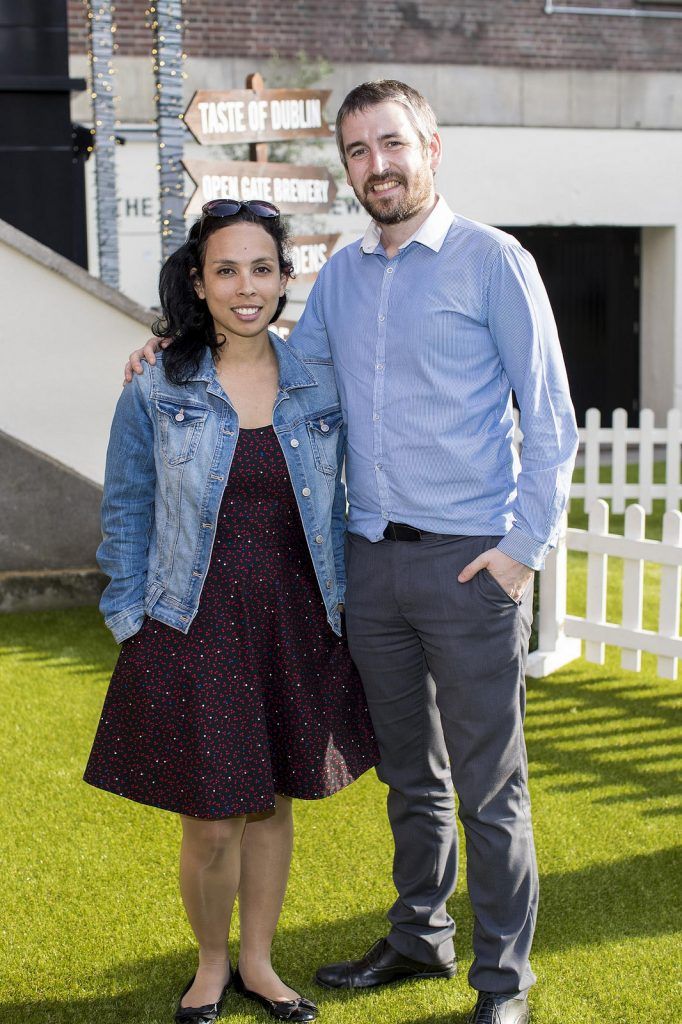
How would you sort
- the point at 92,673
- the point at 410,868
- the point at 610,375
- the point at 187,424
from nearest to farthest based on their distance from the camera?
1. the point at 187,424
2. the point at 410,868
3. the point at 92,673
4. the point at 610,375

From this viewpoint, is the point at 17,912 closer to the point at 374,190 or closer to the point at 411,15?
the point at 374,190

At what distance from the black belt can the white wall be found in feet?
15.3

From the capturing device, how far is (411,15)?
14.2 m

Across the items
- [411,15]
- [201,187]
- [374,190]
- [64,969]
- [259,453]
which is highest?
[411,15]

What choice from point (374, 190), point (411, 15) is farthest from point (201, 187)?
point (411, 15)

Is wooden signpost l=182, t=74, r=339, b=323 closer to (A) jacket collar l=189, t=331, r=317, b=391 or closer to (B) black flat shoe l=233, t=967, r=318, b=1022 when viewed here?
(A) jacket collar l=189, t=331, r=317, b=391

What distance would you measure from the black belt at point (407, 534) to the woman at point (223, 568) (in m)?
0.16

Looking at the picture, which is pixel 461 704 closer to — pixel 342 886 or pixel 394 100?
pixel 342 886

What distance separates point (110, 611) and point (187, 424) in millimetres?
511

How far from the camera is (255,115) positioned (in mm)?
7727

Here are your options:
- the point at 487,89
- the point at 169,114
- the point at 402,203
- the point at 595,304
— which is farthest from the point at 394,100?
the point at 595,304

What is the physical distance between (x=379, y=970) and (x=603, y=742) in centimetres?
222

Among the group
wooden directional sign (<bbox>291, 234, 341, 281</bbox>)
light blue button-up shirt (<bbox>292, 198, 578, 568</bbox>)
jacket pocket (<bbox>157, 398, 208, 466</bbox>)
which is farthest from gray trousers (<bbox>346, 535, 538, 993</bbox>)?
wooden directional sign (<bbox>291, 234, 341, 281</bbox>)

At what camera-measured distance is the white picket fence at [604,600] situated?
228 inches
